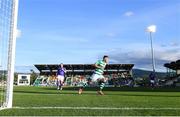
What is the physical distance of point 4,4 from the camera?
11.2m

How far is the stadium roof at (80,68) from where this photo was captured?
Result: 8686 centimetres

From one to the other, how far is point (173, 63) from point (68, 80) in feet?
58.0

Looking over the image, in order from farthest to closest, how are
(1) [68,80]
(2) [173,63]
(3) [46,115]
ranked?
(1) [68,80] < (2) [173,63] < (3) [46,115]

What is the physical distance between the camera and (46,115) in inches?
371

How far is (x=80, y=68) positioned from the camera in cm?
8912

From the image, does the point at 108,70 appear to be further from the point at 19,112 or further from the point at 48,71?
the point at 19,112

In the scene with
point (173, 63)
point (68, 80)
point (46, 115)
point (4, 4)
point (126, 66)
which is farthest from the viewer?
point (126, 66)

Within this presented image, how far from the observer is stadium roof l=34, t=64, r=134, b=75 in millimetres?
86863

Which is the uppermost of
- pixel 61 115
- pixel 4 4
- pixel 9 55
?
pixel 4 4

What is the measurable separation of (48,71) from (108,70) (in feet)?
39.9

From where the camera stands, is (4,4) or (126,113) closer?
(126,113)

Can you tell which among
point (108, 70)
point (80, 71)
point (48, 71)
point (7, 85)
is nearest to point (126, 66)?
point (108, 70)

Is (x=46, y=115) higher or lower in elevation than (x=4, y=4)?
lower

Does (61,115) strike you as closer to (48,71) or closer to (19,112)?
(19,112)
